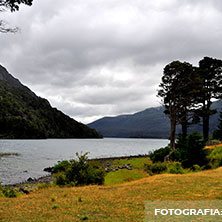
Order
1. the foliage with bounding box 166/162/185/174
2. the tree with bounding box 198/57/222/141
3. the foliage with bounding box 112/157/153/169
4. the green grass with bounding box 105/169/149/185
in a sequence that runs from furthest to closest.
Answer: the tree with bounding box 198/57/222/141 < the foliage with bounding box 112/157/153/169 < the foliage with bounding box 166/162/185/174 < the green grass with bounding box 105/169/149/185

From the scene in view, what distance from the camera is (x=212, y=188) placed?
1160cm

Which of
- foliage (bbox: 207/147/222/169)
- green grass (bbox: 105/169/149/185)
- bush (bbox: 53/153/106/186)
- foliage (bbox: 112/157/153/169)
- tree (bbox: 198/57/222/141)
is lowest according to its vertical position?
foliage (bbox: 112/157/153/169)

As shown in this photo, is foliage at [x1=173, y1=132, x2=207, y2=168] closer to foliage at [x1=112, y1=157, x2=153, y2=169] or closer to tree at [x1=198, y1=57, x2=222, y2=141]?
foliage at [x1=112, y1=157, x2=153, y2=169]

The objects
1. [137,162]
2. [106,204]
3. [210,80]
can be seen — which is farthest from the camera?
[210,80]

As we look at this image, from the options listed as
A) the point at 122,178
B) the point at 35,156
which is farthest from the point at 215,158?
the point at 35,156

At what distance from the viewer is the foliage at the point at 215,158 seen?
20.3 metres

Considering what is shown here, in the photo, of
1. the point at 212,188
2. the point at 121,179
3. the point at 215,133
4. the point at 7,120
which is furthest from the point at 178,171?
the point at 7,120

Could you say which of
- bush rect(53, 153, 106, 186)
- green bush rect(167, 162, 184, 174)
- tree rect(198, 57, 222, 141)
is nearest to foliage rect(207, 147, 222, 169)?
green bush rect(167, 162, 184, 174)

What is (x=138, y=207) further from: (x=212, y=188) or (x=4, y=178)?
(x=4, y=178)

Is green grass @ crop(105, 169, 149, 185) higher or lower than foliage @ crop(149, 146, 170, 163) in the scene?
lower

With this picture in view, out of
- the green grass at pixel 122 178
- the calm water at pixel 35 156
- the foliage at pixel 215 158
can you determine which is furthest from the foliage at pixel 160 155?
the calm water at pixel 35 156

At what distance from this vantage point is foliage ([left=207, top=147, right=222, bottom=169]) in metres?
20.3

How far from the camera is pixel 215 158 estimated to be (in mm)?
21281

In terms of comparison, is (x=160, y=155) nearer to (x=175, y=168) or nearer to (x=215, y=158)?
(x=215, y=158)
